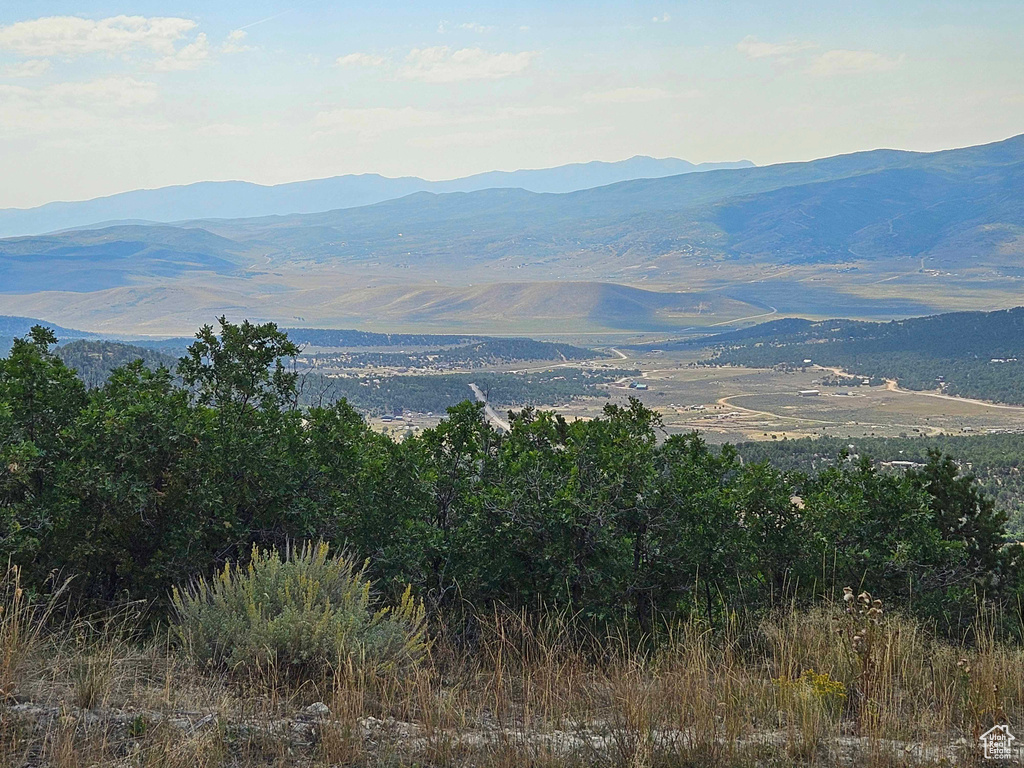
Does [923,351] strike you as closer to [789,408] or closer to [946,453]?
[789,408]

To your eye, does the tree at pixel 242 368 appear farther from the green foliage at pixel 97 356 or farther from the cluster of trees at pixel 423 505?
the green foliage at pixel 97 356

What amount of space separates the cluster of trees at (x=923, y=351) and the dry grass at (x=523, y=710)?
9454 centimetres

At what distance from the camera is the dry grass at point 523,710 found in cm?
412

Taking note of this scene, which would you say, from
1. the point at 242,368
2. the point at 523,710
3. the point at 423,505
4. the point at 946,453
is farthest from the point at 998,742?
the point at 946,453

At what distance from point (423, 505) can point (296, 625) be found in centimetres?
345

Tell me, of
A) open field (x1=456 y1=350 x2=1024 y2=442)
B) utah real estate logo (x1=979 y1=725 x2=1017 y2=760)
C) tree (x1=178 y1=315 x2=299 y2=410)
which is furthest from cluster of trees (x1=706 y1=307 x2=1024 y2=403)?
utah real estate logo (x1=979 y1=725 x2=1017 y2=760)

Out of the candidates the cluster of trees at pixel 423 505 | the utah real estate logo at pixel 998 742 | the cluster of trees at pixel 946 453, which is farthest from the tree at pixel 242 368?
the cluster of trees at pixel 946 453

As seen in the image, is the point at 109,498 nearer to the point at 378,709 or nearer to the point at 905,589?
the point at 378,709

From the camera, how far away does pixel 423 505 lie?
27.8ft

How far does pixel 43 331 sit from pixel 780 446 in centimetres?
5035

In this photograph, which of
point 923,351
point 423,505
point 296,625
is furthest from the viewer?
point 923,351

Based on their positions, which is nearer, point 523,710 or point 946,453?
point 523,710

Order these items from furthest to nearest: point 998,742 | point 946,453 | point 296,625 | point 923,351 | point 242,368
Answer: point 923,351
point 946,453
point 242,368
point 296,625
point 998,742

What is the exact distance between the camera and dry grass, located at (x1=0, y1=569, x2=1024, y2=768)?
4121 millimetres
